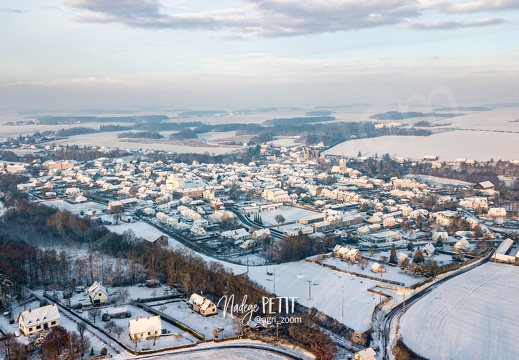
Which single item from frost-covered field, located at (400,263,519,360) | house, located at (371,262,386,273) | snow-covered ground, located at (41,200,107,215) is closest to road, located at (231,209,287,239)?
house, located at (371,262,386,273)

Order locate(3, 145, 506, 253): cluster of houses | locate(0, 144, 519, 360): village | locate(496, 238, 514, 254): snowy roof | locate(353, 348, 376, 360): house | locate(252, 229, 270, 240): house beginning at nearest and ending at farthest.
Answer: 1. locate(353, 348, 376, 360): house
2. locate(0, 144, 519, 360): village
3. locate(496, 238, 514, 254): snowy roof
4. locate(252, 229, 270, 240): house
5. locate(3, 145, 506, 253): cluster of houses

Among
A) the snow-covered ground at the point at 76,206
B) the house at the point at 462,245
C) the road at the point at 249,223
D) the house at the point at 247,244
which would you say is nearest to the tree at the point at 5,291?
the house at the point at 247,244

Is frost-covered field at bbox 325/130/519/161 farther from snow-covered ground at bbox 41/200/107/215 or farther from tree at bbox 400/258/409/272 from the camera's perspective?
tree at bbox 400/258/409/272

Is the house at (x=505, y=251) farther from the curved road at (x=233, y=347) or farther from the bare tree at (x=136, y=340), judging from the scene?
the bare tree at (x=136, y=340)

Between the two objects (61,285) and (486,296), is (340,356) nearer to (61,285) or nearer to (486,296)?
(486,296)

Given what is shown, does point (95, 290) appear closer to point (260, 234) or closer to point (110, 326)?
point (110, 326)
